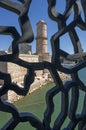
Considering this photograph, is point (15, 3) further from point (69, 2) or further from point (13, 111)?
point (13, 111)

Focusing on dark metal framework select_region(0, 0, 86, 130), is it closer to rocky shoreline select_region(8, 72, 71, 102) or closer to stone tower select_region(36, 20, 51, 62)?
rocky shoreline select_region(8, 72, 71, 102)

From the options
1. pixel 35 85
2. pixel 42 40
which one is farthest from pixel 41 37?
pixel 35 85

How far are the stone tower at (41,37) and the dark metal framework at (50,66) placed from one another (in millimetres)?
15986

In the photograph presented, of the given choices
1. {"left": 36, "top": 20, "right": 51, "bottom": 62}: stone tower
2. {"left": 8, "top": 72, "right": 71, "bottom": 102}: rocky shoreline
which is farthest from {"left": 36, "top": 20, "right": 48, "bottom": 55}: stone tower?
{"left": 8, "top": 72, "right": 71, "bottom": 102}: rocky shoreline

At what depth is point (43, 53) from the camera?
18078mm

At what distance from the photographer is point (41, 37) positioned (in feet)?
58.2

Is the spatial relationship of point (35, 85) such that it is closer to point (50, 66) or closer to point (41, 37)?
point (41, 37)

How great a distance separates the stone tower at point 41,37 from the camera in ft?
57.1

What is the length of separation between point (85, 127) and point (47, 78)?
1402 cm

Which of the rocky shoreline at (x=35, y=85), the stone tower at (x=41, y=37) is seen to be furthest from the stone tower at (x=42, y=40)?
the rocky shoreline at (x=35, y=85)

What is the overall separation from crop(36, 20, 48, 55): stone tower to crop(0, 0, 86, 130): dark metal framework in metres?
16.0

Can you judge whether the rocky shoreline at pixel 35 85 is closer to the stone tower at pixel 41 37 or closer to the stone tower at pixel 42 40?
the stone tower at pixel 42 40

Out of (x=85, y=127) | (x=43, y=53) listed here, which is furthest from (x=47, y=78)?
(x=85, y=127)

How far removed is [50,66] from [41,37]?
654 inches
